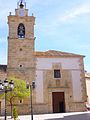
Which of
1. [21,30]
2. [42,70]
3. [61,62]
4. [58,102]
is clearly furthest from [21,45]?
[58,102]

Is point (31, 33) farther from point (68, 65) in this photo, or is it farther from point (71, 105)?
point (71, 105)

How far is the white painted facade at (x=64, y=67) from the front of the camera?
96.7ft

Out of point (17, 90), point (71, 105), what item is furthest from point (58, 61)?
point (17, 90)

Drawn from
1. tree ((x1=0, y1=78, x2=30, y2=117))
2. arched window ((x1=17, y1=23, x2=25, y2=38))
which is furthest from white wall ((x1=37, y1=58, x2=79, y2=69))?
tree ((x1=0, y1=78, x2=30, y2=117))

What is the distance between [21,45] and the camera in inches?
1197

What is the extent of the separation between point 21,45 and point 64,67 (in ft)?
19.7

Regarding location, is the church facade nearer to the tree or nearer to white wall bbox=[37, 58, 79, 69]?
white wall bbox=[37, 58, 79, 69]

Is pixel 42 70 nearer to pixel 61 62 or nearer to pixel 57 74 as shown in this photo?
pixel 57 74

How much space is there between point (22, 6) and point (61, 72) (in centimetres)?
1000

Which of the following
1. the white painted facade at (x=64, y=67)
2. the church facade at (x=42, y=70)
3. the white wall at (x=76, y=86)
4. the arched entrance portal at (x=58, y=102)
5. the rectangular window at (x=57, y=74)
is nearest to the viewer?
the church facade at (x=42, y=70)

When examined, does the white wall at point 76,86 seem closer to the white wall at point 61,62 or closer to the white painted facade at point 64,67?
the white painted facade at point 64,67

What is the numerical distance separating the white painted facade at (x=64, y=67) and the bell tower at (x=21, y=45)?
34.3 inches

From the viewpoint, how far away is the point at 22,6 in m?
32.0

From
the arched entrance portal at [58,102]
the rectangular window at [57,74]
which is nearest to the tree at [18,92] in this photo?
the rectangular window at [57,74]
